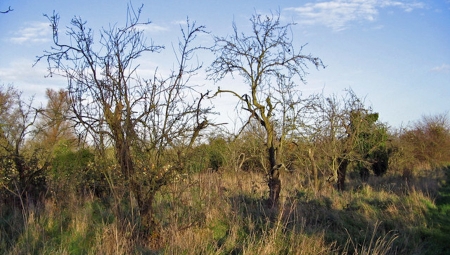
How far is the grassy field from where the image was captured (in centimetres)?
656

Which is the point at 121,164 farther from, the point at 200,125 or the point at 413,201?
the point at 413,201

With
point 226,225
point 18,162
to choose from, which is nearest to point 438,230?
point 226,225

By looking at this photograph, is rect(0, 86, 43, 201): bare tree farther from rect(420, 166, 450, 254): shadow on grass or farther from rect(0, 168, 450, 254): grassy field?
rect(420, 166, 450, 254): shadow on grass

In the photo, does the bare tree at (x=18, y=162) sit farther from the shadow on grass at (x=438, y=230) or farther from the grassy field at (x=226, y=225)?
the shadow on grass at (x=438, y=230)

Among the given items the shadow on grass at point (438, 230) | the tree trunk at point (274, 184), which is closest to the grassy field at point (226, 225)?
the shadow on grass at point (438, 230)

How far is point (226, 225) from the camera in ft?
27.3

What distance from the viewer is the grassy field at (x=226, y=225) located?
656cm

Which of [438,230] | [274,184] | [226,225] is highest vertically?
[274,184]

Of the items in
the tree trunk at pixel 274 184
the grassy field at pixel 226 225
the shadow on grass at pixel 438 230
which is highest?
the tree trunk at pixel 274 184

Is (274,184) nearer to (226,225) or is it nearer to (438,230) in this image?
(226,225)

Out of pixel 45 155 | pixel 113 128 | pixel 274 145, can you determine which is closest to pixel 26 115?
pixel 45 155

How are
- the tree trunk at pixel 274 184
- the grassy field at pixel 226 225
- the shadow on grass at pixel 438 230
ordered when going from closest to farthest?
the grassy field at pixel 226 225, the shadow on grass at pixel 438 230, the tree trunk at pixel 274 184

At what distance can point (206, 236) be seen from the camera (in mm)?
7414

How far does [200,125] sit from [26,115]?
4.72m
